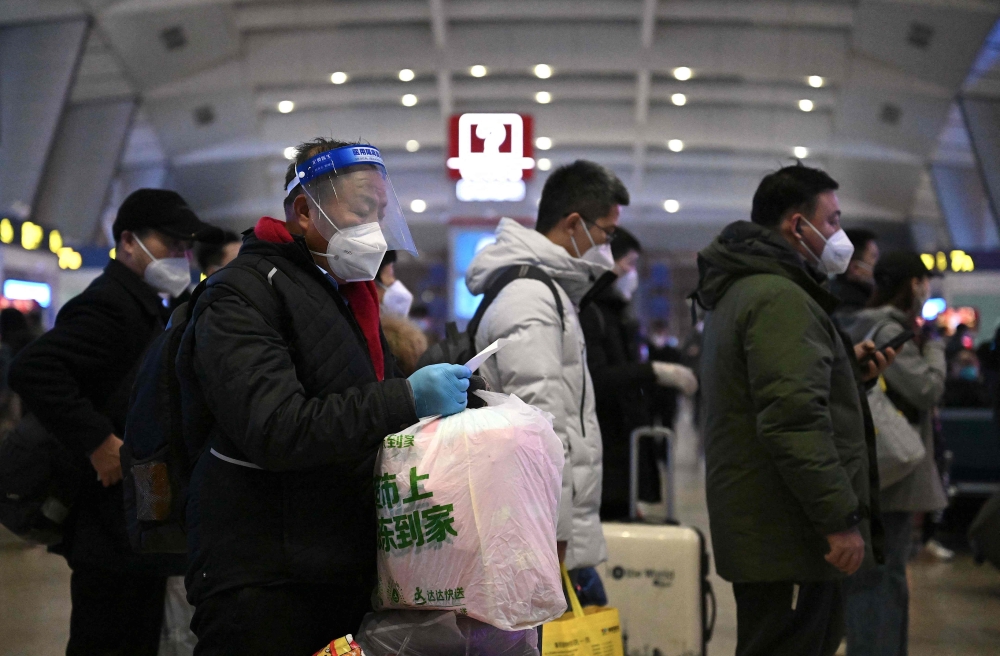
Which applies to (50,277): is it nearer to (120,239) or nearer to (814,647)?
(120,239)

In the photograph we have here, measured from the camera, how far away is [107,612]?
2.72 m

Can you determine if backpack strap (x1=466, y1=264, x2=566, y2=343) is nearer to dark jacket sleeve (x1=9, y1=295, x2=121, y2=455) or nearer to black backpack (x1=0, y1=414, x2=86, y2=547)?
dark jacket sleeve (x1=9, y1=295, x2=121, y2=455)

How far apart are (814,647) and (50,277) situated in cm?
1400

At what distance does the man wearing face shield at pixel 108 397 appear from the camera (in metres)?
2.65

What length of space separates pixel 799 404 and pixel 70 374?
193 cm

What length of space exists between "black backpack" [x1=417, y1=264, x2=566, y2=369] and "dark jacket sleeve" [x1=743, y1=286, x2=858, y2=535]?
1.78 ft

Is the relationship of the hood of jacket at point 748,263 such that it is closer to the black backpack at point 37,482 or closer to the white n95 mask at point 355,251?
the white n95 mask at point 355,251

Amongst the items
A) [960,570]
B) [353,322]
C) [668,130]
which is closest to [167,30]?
[668,130]

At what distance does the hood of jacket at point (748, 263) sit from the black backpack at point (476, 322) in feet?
1.52

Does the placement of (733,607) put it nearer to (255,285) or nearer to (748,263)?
(748,263)

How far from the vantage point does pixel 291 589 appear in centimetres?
168

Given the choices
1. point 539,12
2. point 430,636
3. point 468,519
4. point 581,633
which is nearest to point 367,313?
point 468,519

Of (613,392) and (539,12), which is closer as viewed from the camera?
(613,392)

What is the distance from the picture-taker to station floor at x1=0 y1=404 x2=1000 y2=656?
4.49 metres
